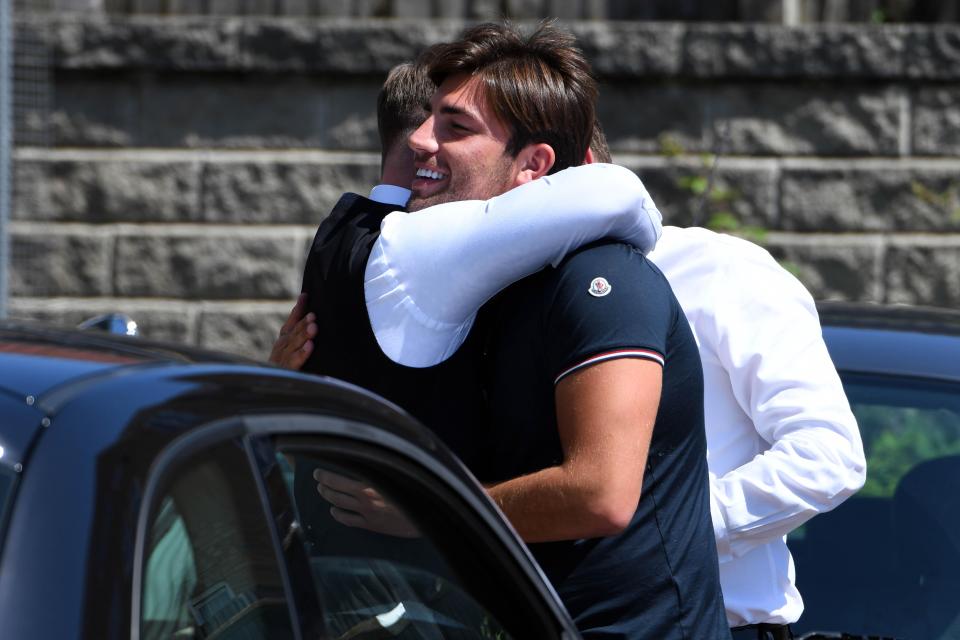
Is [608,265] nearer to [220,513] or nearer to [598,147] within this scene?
[598,147]

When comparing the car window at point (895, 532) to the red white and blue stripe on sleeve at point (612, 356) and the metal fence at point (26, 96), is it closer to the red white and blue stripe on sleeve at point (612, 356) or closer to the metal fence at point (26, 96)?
the red white and blue stripe on sleeve at point (612, 356)

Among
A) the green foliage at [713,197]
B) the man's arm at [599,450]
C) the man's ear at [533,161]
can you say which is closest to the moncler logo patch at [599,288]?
the man's arm at [599,450]

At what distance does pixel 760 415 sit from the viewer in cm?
260

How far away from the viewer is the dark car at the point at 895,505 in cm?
311

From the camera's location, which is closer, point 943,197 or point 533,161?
point 533,161

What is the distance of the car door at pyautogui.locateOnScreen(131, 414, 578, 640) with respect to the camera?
1491mm

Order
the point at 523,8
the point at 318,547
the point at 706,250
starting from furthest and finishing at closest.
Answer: the point at 523,8 < the point at 706,250 < the point at 318,547

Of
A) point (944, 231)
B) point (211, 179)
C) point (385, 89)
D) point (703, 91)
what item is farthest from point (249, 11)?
point (385, 89)

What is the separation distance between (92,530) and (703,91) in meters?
5.88

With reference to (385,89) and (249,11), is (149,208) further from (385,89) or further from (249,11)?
(385,89)

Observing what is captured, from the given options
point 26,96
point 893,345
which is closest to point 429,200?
point 893,345

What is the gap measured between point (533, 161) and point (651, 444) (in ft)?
1.90

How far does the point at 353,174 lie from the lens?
6848mm

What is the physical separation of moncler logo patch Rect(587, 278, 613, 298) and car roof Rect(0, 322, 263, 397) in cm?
57
